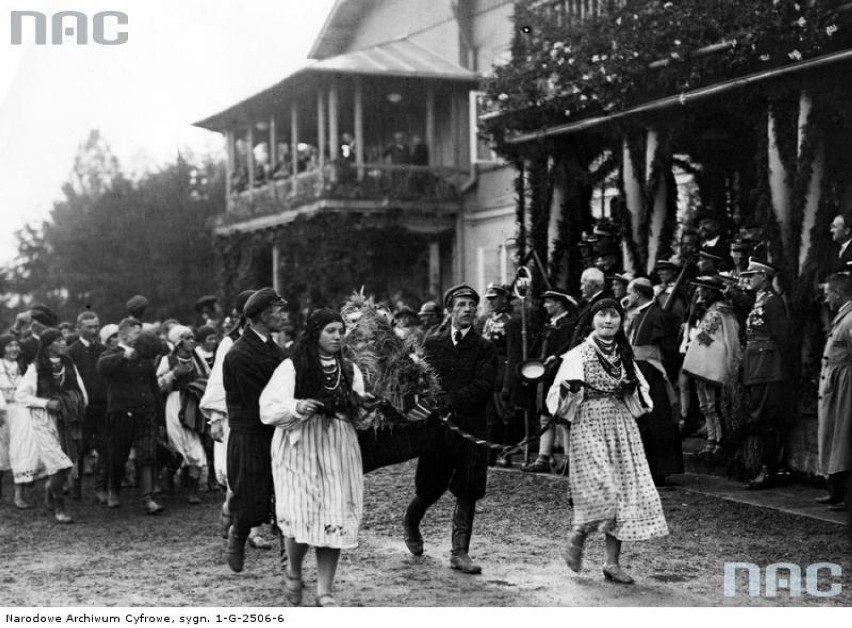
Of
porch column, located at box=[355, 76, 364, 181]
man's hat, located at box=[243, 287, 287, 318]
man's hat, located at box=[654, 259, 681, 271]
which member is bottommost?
man's hat, located at box=[243, 287, 287, 318]

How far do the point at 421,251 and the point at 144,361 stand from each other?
40.1 ft

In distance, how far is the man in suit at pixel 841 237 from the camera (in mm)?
8922

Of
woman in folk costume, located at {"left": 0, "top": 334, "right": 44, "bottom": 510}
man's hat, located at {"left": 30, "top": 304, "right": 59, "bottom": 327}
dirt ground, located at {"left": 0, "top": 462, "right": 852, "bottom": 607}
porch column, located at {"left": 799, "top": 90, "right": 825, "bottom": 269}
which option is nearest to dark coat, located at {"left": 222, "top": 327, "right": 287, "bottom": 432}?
dirt ground, located at {"left": 0, "top": 462, "right": 852, "bottom": 607}

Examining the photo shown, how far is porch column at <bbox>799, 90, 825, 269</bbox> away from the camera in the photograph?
959cm

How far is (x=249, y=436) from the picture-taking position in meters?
6.57

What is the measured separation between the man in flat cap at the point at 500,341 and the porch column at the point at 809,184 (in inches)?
119

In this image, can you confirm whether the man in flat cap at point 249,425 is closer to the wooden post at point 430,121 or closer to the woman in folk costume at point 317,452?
the woman in folk costume at point 317,452

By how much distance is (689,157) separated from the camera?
1357 cm

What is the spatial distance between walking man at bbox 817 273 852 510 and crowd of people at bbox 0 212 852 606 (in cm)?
2

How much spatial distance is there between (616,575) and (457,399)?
54.4 inches

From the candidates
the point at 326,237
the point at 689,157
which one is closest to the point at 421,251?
the point at 326,237

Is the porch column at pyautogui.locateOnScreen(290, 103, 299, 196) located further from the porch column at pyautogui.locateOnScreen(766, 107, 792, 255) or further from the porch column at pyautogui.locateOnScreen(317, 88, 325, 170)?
the porch column at pyautogui.locateOnScreen(766, 107, 792, 255)

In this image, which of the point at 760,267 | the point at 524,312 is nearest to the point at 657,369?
the point at 760,267
